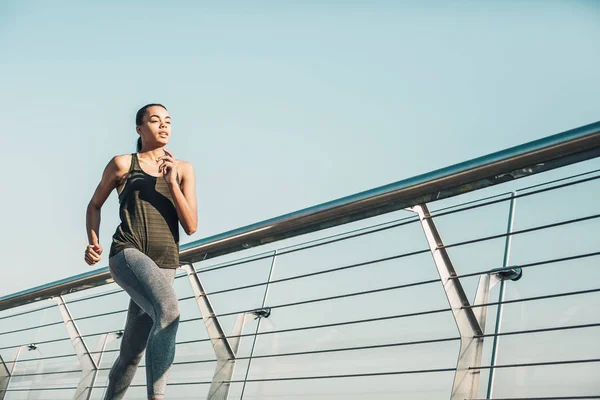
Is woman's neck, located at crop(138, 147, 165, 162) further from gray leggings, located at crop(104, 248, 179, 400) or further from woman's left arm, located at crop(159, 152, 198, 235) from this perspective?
gray leggings, located at crop(104, 248, 179, 400)

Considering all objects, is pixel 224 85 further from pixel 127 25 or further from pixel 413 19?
pixel 413 19

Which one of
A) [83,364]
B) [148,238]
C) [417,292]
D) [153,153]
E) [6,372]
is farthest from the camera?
[6,372]

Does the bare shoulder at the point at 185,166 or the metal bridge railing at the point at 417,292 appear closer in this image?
the metal bridge railing at the point at 417,292

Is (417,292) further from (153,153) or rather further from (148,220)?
(153,153)

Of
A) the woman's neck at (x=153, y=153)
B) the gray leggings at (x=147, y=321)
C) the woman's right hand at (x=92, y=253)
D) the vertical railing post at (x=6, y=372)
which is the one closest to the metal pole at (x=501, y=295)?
the gray leggings at (x=147, y=321)

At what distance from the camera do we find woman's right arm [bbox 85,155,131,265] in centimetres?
251

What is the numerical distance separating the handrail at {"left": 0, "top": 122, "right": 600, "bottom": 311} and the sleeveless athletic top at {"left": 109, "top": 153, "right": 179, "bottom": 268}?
1.19 feet

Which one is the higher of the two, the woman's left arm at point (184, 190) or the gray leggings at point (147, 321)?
the woman's left arm at point (184, 190)

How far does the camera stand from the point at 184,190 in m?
2.52

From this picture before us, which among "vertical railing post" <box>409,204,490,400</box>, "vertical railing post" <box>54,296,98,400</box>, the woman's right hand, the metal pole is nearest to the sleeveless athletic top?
the woman's right hand

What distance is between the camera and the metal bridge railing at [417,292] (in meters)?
1.81

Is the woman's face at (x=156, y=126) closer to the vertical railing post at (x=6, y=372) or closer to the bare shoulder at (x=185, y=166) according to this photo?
the bare shoulder at (x=185, y=166)

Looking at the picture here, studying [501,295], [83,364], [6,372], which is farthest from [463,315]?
[6,372]

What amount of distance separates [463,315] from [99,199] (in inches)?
54.6
